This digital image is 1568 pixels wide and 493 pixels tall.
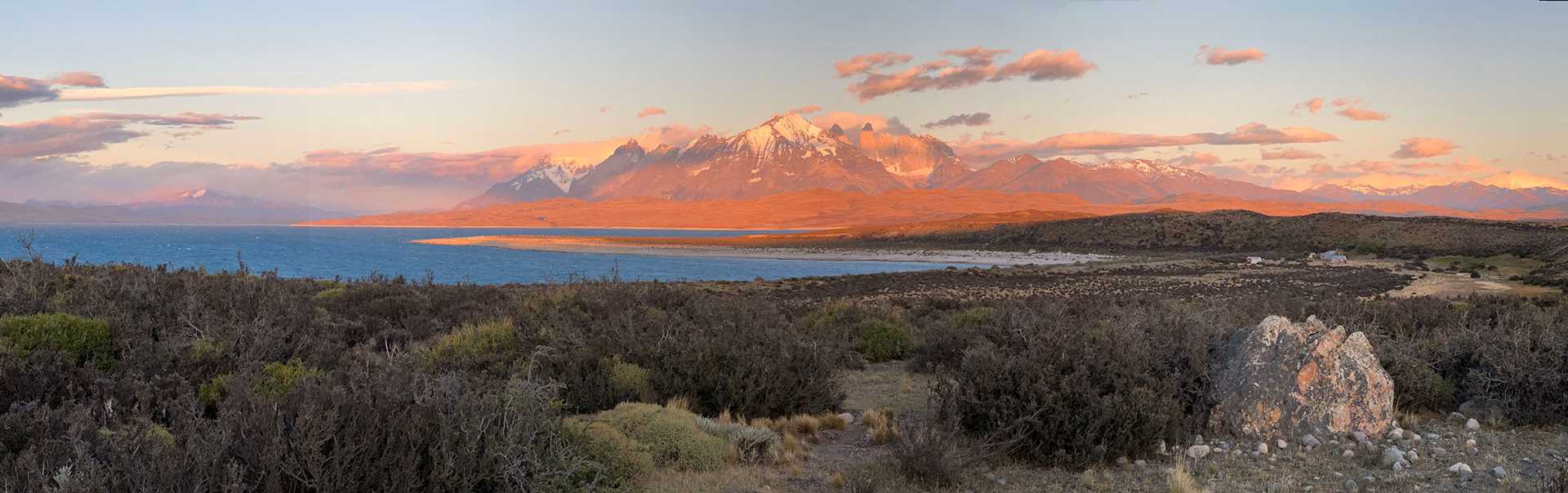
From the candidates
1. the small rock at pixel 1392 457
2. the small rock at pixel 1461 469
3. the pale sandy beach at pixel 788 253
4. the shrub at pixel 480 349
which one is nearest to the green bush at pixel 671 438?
the shrub at pixel 480 349

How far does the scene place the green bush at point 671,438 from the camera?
663cm

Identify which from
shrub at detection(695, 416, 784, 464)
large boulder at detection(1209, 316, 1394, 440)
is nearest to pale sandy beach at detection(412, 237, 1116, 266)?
large boulder at detection(1209, 316, 1394, 440)

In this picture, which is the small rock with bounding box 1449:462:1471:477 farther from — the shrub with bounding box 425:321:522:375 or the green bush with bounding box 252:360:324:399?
the green bush with bounding box 252:360:324:399

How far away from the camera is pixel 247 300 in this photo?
1153 centimetres

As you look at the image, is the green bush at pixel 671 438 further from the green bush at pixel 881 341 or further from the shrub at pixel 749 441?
the green bush at pixel 881 341

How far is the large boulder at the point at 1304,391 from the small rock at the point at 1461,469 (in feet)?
3.02

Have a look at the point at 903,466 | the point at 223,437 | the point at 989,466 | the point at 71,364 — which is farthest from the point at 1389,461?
the point at 71,364

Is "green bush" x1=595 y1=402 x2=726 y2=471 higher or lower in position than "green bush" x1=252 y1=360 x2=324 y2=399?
lower

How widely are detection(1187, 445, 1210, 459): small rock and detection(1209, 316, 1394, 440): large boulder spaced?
665mm

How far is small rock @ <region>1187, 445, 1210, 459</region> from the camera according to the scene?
274 inches

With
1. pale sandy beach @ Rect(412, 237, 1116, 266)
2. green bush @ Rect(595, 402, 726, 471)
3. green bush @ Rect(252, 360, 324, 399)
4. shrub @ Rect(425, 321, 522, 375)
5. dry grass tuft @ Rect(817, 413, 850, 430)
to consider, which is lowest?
pale sandy beach @ Rect(412, 237, 1116, 266)

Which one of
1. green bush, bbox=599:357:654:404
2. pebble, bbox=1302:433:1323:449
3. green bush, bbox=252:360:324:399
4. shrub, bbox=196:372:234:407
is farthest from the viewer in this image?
green bush, bbox=599:357:654:404

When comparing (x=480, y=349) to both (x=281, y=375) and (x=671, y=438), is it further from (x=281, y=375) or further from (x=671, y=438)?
(x=671, y=438)

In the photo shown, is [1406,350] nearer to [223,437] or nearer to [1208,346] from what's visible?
[1208,346]
